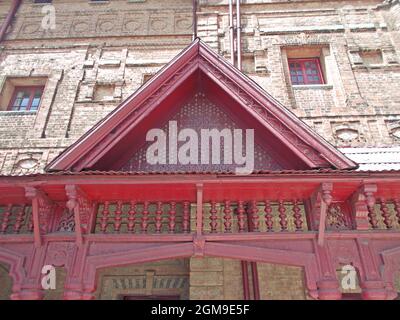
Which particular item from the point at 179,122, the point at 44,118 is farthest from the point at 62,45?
the point at 179,122

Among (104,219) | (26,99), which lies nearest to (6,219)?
(104,219)

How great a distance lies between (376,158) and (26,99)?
31.7ft

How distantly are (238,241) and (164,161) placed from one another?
2292 mm

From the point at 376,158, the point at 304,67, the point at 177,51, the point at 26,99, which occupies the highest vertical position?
the point at 177,51

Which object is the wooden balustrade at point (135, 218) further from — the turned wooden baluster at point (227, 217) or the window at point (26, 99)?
the window at point (26, 99)

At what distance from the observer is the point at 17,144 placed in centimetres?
896

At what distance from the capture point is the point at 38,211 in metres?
5.25

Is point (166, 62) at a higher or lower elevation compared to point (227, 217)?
higher

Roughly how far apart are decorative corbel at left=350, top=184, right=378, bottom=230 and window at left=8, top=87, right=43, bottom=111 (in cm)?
889

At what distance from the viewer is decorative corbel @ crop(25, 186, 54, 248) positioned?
204 inches

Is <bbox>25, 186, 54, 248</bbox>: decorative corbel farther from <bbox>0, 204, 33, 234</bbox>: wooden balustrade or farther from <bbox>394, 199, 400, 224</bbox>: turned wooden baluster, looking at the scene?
<bbox>394, 199, 400, 224</bbox>: turned wooden baluster

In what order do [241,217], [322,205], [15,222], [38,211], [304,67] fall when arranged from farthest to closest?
[304,67] < [15,222] < [241,217] < [38,211] < [322,205]

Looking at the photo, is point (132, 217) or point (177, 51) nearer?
point (132, 217)

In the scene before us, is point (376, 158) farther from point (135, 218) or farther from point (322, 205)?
point (135, 218)
